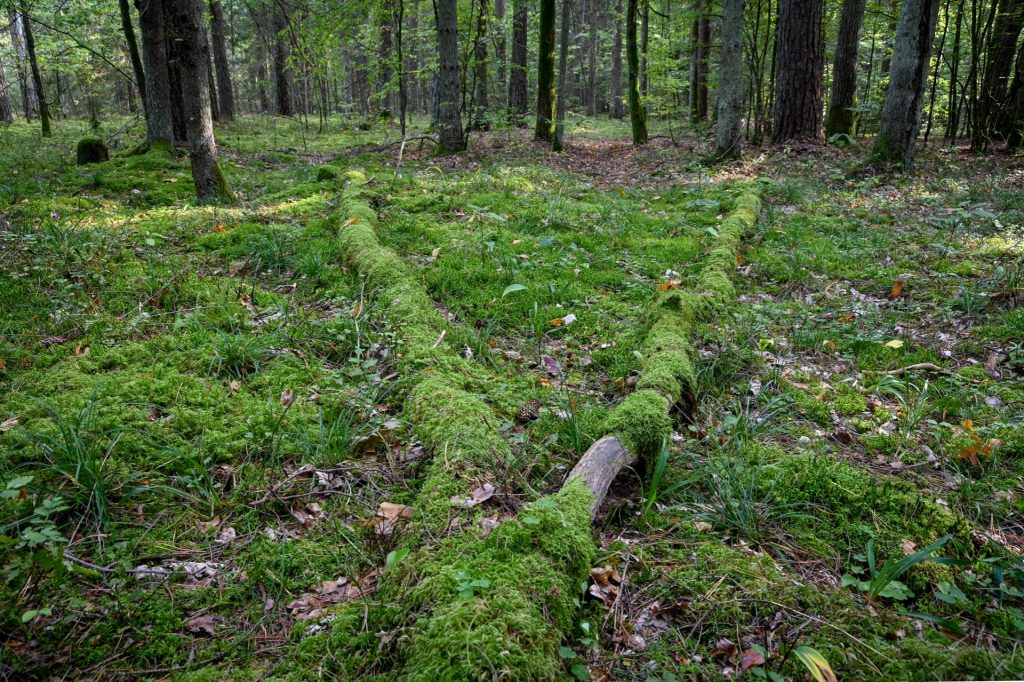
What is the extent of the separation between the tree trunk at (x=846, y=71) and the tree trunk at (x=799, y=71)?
34 cm

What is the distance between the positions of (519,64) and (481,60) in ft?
8.85

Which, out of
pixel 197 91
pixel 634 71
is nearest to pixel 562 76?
pixel 634 71

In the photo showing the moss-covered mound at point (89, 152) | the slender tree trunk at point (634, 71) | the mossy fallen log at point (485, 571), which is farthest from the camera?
the slender tree trunk at point (634, 71)

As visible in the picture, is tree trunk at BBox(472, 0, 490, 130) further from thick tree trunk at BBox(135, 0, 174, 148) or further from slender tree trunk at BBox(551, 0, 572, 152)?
thick tree trunk at BBox(135, 0, 174, 148)

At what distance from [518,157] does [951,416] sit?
10.4 metres

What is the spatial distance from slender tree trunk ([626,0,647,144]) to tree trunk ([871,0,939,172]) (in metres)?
5.46

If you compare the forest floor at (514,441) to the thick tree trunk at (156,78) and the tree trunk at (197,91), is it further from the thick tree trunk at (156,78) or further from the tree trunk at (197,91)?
the thick tree trunk at (156,78)

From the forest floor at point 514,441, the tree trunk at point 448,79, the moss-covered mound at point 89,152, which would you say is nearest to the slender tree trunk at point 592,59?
the tree trunk at point 448,79

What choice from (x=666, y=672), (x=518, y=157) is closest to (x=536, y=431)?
(x=666, y=672)

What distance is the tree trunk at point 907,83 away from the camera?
8.57 meters

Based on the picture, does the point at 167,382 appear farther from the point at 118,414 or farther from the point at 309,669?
the point at 309,669

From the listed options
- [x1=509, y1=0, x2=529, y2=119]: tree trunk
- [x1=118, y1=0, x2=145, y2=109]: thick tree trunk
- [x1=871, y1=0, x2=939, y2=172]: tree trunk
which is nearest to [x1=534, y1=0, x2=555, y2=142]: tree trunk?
[x1=509, y1=0, x2=529, y2=119]: tree trunk

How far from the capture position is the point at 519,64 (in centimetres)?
1662

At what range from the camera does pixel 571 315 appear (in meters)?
4.95
